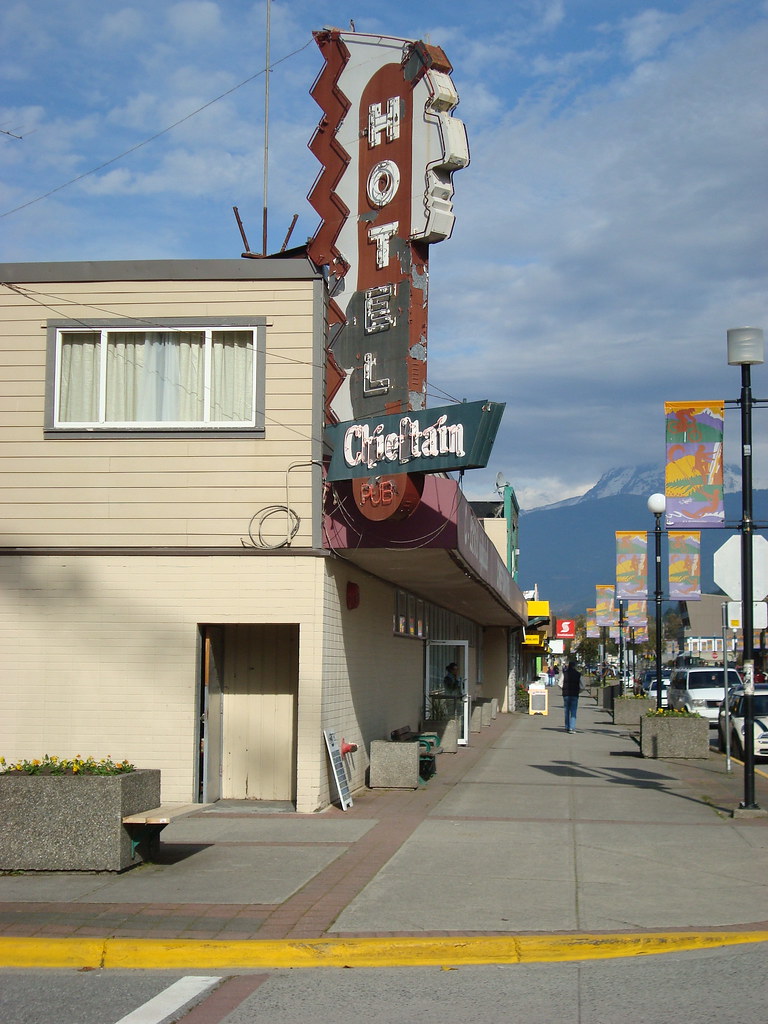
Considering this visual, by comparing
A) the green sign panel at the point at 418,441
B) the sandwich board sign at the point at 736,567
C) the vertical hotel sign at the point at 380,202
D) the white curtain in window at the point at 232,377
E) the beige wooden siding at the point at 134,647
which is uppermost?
the vertical hotel sign at the point at 380,202

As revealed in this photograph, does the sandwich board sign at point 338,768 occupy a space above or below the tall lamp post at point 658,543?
below

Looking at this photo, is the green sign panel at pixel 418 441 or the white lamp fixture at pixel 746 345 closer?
the green sign panel at pixel 418 441

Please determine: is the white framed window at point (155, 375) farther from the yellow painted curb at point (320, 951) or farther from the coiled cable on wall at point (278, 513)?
the yellow painted curb at point (320, 951)

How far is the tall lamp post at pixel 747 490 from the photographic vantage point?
43.5 ft

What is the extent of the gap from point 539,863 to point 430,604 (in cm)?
1393

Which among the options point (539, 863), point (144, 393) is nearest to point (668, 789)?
point (539, 863)

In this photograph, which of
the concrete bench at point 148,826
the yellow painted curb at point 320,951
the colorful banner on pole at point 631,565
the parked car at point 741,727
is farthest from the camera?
the colorful banner on pole at point 631,565

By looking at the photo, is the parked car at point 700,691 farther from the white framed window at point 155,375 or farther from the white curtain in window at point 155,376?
the white curtain in window at point 155,376

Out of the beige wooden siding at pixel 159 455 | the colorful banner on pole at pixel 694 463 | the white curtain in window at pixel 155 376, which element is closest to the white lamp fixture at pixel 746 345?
the colorful banner on pole at pixel 694 463

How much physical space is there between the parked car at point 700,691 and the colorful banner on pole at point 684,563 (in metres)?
2.65

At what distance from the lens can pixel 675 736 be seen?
2047 centimetres

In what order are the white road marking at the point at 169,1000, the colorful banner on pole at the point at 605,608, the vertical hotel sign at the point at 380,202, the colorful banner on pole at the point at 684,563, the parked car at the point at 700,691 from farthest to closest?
the colorful banner on pole at the point at 605,608 < the parked car at the point at 700,691 < the colorful banner on pole at the point at 684,563 < the vertical hotel sign at the point at 380,202 < the white road marking at the point at 169,1000

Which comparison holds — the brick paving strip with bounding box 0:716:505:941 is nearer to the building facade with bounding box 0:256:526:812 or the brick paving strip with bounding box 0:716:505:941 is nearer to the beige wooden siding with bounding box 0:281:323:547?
the building facade with bounding box 0:256:526:812

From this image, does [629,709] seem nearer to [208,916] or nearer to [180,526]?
[180,526]
